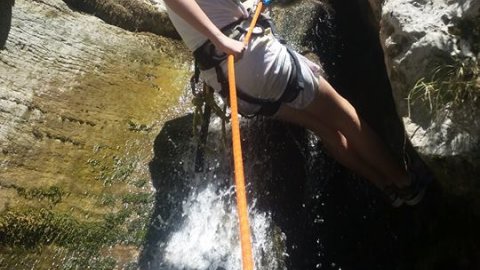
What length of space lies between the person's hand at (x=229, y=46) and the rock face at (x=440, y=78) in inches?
45.3

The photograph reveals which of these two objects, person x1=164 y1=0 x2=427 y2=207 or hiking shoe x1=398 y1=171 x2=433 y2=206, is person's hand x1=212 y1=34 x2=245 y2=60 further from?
hiking shoe x1=398 y1=171 x2=433 y2=206

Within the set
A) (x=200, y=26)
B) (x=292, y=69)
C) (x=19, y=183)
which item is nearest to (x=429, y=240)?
(x=292, y=69)

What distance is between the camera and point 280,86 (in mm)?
3727

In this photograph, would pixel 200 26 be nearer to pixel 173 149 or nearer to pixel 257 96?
pixel 257 96

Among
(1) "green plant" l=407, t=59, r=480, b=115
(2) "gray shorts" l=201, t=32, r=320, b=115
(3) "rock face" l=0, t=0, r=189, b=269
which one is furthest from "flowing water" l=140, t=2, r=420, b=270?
(1) "green plant" l=407, t=59, r=480, b=115

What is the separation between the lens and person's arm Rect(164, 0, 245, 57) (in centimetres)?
316

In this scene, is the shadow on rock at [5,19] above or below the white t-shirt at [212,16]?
below

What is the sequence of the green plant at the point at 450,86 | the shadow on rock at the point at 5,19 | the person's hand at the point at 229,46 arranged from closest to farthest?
the green plant at the point at 450,86
the person's hand at the point at 229,46
the shadow on rock at the point at 5,19

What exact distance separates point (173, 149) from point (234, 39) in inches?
67.6

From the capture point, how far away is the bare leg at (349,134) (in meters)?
4.00

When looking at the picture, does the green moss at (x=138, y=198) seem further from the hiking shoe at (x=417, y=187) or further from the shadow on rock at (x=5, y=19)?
the hiking shoe at (x=417, y=187)

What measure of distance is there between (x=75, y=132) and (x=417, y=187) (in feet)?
10.5

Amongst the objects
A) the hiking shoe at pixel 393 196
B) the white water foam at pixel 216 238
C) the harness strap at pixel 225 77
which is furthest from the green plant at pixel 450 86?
the white water foam at pixel 216 238

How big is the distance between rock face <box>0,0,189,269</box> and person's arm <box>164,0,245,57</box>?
189 centimetres
